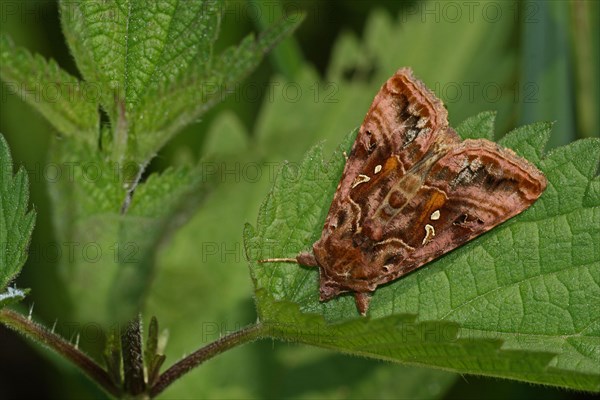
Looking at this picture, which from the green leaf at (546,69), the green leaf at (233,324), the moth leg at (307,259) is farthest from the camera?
the green leaf at (546,69)

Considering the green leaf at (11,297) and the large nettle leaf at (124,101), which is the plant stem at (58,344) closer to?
the green leaf at (11,297)

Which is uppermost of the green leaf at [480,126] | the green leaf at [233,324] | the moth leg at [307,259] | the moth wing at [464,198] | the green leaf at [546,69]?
the green leaf at [546,69]

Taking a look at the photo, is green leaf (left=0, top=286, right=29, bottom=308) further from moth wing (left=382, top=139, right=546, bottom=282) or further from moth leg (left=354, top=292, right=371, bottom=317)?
moth wing (left=382, top=139, right=546, bottom=282)

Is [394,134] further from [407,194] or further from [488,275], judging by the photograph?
[488,275]

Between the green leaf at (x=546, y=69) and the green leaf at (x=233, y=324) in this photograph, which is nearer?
the green leaf at (x=233, y=324)

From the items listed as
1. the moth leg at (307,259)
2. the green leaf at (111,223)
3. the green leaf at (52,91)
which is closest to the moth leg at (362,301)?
the moth leg at (307,259)

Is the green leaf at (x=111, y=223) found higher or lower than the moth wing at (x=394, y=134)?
lower

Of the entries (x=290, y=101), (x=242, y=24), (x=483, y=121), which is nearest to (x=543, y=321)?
(x=483, y=121)
